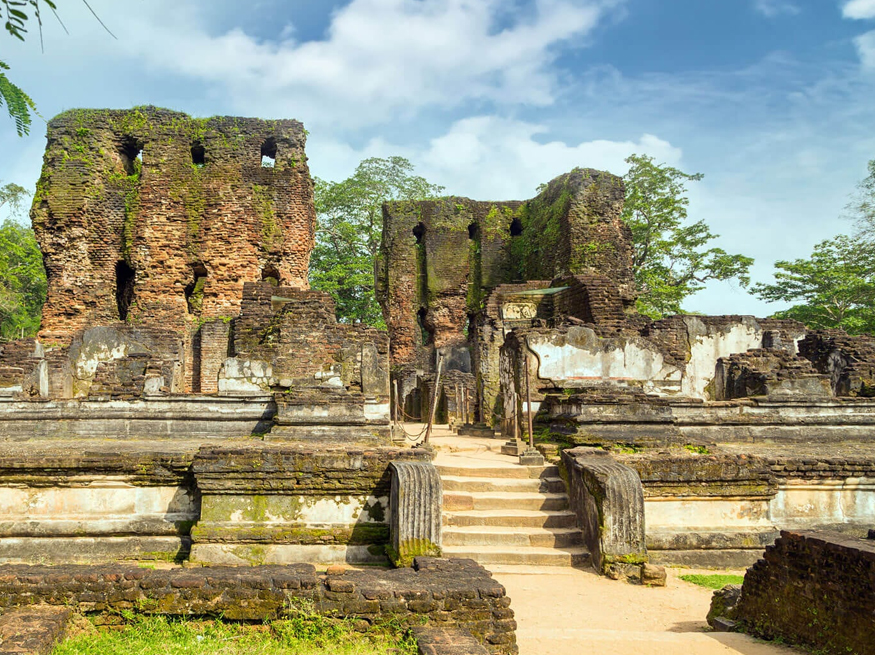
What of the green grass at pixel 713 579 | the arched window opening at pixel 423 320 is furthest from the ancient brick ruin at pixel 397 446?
the arched window opening at pixel 423 320

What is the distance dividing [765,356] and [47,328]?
67.9 feet

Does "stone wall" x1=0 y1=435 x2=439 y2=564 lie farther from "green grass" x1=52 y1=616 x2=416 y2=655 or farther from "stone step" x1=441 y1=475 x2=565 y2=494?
"green grass" x1=52 y1=616 x2=416 y2=655

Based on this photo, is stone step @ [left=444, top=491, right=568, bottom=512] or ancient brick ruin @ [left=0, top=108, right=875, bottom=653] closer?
ancient brick ruin @ [left=0, top=108, right=875, bottom=653]

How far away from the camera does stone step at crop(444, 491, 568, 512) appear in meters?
6.41

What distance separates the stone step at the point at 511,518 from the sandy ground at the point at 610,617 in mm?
574

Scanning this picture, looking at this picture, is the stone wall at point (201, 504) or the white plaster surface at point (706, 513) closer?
the stone wall at point (201, 504)

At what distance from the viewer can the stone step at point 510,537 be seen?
19.6ft

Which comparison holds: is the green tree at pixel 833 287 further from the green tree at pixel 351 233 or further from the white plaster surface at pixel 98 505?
the white plaster surface at pixel 98 505

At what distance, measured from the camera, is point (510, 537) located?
19.8 feet

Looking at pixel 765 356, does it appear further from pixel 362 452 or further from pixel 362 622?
pixel 362 622

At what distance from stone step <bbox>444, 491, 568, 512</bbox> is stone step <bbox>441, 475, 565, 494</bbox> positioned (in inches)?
4.1

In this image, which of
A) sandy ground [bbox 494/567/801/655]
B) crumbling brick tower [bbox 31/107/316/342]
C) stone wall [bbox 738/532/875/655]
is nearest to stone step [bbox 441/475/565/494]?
sandy ground [bbox 494/567/801/655]

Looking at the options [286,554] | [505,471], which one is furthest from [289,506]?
[505,471]

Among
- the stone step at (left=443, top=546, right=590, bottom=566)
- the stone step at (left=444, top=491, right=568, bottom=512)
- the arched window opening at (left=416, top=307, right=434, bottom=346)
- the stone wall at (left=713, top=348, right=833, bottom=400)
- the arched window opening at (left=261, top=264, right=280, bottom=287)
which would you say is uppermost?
the arched window opening at (left=261, top=264, right=280, bottom=287)
